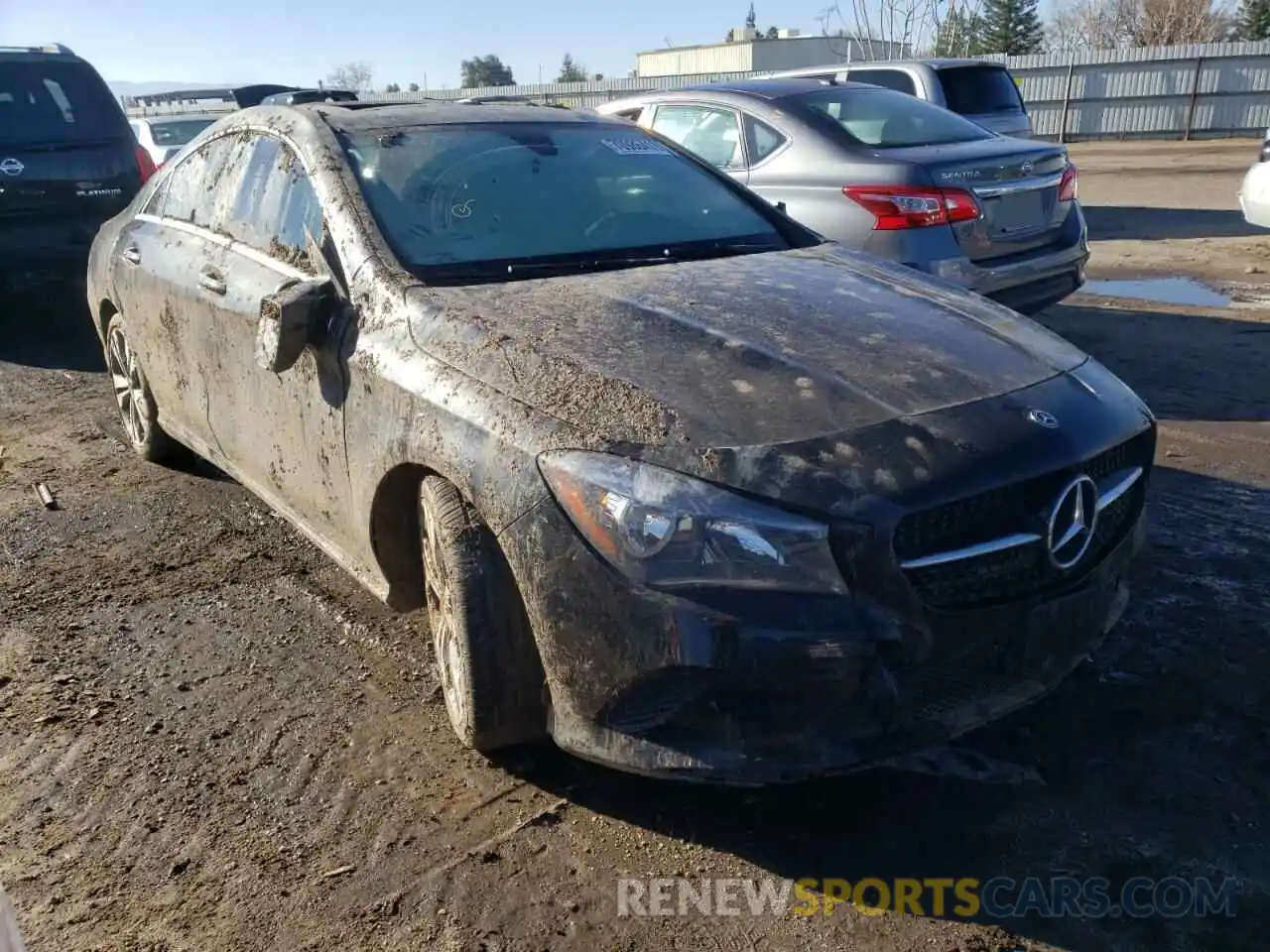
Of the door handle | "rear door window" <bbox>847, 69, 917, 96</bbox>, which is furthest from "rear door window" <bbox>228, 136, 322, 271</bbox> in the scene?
"rear door window" <bbox>847, 69, 917, 96</bbox>

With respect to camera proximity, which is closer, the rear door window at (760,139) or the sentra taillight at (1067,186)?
the sentra taillight at (1067,186)

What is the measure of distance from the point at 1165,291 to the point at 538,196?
6.84 m

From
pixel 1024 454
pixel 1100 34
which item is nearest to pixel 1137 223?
pixel 1024 454

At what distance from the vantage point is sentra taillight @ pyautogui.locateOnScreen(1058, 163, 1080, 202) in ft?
20.0

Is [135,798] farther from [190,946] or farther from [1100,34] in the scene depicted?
[1100,34]

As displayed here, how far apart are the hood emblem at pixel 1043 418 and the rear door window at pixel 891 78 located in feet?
28.1

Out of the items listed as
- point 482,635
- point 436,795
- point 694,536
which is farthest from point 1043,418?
point 436,795

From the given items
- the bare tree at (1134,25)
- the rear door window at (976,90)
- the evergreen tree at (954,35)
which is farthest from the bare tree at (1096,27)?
the rear door window at (976,90)

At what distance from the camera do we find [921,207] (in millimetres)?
5672

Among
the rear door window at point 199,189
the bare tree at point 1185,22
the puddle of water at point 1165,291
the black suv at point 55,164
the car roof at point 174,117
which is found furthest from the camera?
the bare tree at point 1185,22

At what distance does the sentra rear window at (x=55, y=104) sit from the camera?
7.46 metres

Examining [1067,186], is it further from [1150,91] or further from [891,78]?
[1150,91]

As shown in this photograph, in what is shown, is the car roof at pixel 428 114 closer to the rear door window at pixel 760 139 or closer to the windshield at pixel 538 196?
the windshield at pixel 538 196

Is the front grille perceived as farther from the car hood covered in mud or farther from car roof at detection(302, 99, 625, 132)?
car roof at detection(302, 99, 625, 132)
